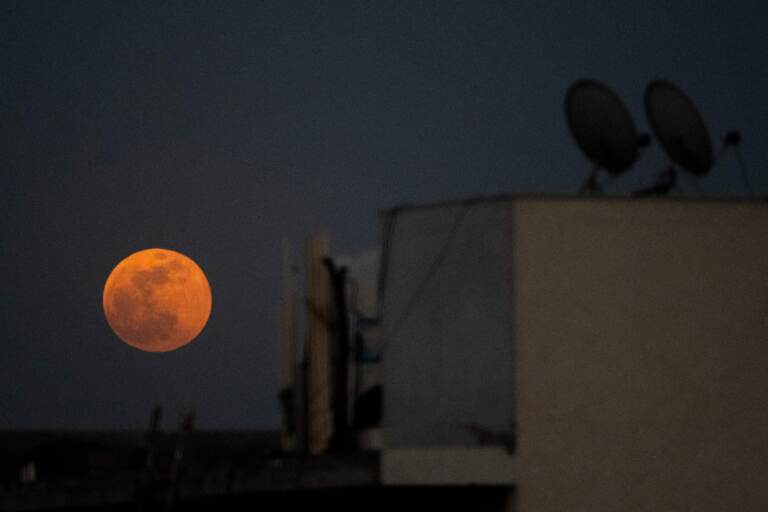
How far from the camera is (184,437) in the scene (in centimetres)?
1408

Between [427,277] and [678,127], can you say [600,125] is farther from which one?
[427,277]

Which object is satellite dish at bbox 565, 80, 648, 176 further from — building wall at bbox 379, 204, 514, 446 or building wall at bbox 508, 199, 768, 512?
building wall at bbox 379, 204, 514, 446

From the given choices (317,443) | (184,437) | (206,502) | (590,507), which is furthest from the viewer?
(317,443)

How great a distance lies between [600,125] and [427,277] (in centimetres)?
313

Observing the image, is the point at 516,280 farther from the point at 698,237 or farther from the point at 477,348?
the point at 698,237

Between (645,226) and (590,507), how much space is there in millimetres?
3418

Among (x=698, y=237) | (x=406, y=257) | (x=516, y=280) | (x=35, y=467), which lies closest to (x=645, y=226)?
(x=698, y=237)

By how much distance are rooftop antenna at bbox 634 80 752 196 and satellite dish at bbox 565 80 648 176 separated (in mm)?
646

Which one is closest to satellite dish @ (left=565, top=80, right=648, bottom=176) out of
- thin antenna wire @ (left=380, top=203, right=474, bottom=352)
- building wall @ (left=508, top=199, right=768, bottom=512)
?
building wall @ (left=508, top=199, right=768, bottom=512)

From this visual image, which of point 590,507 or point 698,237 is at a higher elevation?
point 698,237

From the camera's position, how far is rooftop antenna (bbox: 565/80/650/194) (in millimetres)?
18953

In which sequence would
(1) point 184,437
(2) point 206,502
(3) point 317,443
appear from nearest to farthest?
(1) point 184,437, (2) point 206,502, (3) point 317,443

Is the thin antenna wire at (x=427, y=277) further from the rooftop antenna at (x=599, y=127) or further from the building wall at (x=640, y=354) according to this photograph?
the rooftop antenna at (x=599, y=127)

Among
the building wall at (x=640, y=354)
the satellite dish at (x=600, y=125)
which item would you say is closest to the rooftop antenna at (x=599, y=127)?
the satellite dish at (x=600, y=125)
